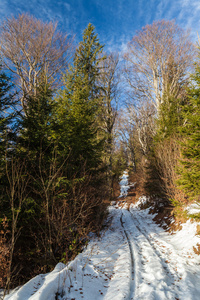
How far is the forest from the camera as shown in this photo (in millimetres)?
5102

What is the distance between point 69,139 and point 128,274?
5.57 m

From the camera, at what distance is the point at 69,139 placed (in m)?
7.30

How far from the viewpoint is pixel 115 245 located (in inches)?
278

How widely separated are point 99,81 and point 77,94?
10317mm

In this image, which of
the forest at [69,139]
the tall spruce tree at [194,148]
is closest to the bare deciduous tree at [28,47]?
the forest at [69,139]

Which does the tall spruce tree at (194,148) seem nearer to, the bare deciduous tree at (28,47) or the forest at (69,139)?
the forest at (69,139)

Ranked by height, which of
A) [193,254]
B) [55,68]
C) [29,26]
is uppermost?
[29,26]

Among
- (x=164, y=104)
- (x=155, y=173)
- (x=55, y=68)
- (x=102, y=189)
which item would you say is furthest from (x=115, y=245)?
(x=55, y=68)

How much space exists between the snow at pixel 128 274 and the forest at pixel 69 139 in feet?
2.24

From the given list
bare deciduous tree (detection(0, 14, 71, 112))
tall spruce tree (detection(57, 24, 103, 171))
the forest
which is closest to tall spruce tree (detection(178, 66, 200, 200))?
the forest

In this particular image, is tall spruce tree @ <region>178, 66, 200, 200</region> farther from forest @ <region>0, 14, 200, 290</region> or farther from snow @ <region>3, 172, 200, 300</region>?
snow @ <region>3, 172, 200, 300</region>

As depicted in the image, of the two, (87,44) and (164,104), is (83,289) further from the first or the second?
(87,44)

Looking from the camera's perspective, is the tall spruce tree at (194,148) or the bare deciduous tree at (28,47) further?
the bare deciduous tree at (28,47)

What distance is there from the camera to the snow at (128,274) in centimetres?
354
